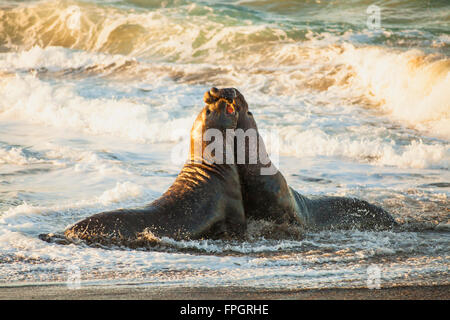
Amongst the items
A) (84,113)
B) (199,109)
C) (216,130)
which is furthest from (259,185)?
(84,113)

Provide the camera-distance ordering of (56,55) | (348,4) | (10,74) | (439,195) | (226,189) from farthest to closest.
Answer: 1. (348,4)
2. (56,55)
3. (10,74)
4. (439,195)
5. (226,189)

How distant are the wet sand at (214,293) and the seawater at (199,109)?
0.17 metres

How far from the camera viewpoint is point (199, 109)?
47.3 feet

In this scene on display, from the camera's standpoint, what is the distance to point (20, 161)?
975 cm

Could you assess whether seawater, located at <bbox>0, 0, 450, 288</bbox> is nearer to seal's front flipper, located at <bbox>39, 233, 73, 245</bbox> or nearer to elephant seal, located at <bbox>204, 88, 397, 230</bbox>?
seal's front flipper, located at <bbox>39, 233, 73, 245</bbox>

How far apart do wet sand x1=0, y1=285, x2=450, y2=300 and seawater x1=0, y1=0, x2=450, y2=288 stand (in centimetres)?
17

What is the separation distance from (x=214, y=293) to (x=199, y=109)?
10360 mm

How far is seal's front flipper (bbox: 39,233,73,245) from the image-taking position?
554cm

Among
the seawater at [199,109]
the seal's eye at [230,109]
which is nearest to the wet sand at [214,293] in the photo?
the seawater at [199,109]

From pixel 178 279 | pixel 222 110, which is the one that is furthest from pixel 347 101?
pixel 178 279

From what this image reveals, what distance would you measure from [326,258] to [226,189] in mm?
1093

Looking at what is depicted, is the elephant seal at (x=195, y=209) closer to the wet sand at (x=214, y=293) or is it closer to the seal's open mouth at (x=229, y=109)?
the seal's open mouth at (x=229, y=109)

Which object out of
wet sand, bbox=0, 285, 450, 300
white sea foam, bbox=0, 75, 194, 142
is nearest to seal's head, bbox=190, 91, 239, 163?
wet sand, bbox=0, 285, 450, 300

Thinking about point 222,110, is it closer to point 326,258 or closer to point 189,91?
Result: point 326,258
